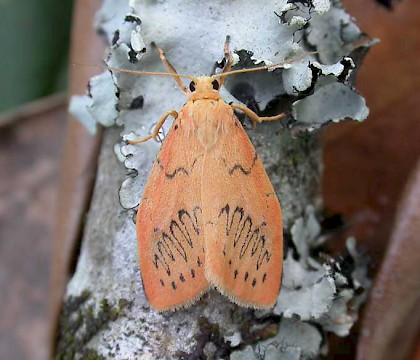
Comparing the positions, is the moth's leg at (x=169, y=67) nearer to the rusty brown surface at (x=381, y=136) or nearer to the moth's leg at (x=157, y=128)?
the moth's leg at (x=157, y=128)

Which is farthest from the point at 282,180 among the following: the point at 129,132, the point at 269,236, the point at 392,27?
the point at 392,27

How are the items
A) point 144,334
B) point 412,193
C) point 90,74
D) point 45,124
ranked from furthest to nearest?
1. point 45,124
2. point 90,74
3. point 412,193
4. point 144,334

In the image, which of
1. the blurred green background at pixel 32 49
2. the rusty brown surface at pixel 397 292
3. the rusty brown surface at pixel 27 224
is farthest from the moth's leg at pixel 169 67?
the blurred green background at pixel 32 49

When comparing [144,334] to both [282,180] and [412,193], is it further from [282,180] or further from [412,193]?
[412,193]

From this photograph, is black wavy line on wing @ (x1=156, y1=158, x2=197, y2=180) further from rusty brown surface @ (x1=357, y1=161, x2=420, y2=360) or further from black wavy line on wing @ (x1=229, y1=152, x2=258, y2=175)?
rusty brown surface @ (x1=357, y1=161, x2=420, y2=360)

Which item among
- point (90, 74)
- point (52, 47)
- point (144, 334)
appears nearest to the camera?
point (144, 334)

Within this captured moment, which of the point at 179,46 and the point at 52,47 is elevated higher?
the point at 179,46
